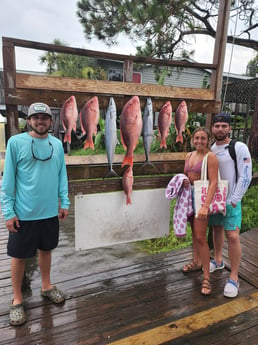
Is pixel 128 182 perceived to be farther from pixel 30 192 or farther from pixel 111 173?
pixel 30 192

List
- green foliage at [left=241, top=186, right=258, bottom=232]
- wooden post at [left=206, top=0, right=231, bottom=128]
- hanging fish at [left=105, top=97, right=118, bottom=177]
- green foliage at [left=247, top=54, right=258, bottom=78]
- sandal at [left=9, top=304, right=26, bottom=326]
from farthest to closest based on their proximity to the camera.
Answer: green foliage at [left=247, top=54, right=258, bottom=78] → green foliage at [left=241, top=186, right=258, bottom=232] → wooden post at [left=206, top=0, right=231, bottom=128] → hanging fish at [left=105, top=97, right=118, bottom=177] → sandal at [left=9, top=304, right=26, bottom=326]

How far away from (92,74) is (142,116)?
39.2 ft

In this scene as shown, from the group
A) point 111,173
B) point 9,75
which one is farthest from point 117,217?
point 9,75

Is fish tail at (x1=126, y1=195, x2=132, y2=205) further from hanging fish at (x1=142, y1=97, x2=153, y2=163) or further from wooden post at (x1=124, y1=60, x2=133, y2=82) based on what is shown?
wooden post at (x1=124, y1=60, x2=133, y2=82)

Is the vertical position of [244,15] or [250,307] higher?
[244,15]

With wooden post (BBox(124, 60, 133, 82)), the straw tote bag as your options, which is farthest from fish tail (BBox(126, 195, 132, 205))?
wooden post (BBox(124, 60, 133, 82))

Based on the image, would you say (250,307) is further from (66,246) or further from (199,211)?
(66,246)

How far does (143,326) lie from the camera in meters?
2.01

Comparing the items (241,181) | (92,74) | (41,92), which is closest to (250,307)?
(241,181)

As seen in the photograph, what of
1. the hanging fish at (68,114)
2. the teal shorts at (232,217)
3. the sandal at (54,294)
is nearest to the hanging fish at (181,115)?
the teal shorts at (232,217)

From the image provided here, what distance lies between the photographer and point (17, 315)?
2.02 m

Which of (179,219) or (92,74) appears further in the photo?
(92,74)

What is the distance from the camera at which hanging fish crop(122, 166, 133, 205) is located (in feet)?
8.57

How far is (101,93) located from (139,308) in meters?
1.90
